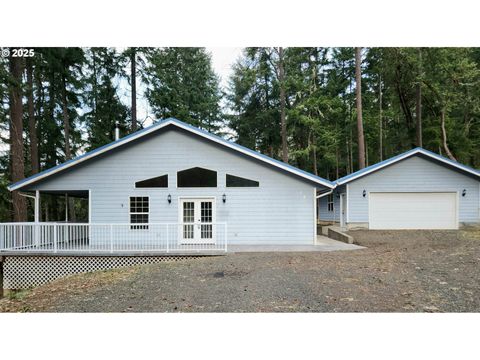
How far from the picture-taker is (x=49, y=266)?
9.06m

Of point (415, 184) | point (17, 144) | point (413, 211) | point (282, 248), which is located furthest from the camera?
point (415, 184)

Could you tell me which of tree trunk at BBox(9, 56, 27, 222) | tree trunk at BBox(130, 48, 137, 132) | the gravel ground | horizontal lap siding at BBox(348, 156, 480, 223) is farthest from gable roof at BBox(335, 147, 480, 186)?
tree trunk at BBox(9, 56, 27, 222)

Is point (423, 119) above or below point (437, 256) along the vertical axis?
above

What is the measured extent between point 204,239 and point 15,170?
8.56 meters

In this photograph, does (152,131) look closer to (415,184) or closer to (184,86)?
(415,184)

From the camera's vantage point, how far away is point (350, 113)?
82.3 feet

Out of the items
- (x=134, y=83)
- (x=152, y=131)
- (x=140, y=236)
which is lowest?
(x=140, y=236)

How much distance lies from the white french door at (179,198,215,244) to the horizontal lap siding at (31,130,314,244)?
0.26 meters

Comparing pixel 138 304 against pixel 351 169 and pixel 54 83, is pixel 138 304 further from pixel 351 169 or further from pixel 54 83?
pixel 351 169

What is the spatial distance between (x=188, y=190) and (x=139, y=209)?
1.99m

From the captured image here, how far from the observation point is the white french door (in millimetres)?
10930

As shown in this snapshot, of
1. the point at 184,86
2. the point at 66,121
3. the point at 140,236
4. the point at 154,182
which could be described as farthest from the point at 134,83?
the point at 140,236

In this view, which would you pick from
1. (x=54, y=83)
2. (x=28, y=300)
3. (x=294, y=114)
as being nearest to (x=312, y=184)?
(x=28, y=300)

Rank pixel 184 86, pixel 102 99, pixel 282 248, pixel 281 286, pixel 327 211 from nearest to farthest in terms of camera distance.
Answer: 1. pixel 281 286
2. pixel 282 248
3. pixel 327 211
4. pixel 102 99
5. pixel 184 86
